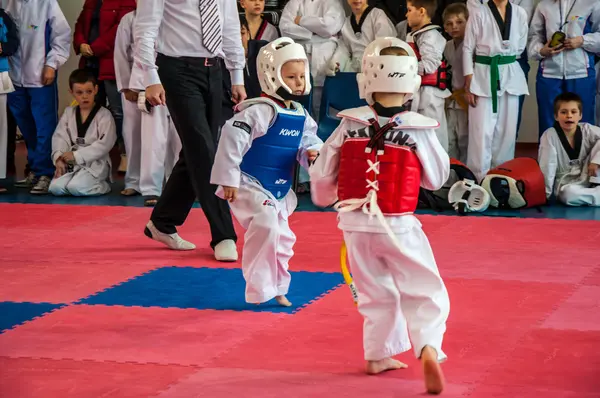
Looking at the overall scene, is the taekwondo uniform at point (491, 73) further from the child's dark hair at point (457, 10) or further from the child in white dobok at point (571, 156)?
the child in white dobok at point (571, 156)

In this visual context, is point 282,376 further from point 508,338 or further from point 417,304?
point 508,338

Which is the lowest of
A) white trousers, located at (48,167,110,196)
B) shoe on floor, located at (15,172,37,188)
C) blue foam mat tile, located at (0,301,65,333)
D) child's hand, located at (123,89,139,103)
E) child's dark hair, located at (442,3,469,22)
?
shoe on floor, located at (15,172,37,188)

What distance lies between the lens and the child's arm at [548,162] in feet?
28.8

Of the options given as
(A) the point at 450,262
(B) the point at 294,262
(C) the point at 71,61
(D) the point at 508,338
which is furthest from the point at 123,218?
(C) the point at 71,61

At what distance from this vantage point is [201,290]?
5344 mm

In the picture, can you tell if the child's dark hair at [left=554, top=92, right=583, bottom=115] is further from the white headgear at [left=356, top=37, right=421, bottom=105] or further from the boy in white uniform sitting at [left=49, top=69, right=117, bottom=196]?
the white headgear at [left=356, top=37, right=421, bottom=105]

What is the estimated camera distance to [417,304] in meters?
3.77

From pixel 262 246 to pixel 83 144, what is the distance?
516 cm

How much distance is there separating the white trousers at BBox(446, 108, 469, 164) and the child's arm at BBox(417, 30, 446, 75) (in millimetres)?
759

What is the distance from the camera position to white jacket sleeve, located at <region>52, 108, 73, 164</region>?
31.5ft

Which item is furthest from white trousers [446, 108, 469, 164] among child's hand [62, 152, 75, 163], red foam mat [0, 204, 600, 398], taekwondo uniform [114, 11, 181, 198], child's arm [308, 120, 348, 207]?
child's arm [308, 120, 348, 207]

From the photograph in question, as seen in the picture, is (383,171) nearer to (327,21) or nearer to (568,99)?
(568,99)

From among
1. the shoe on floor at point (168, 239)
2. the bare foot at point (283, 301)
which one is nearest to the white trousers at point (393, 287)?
the bare foot at point (283, 301)

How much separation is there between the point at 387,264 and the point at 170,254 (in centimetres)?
280
